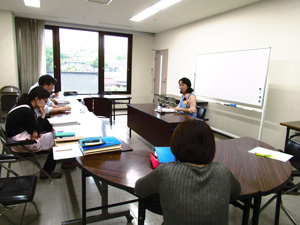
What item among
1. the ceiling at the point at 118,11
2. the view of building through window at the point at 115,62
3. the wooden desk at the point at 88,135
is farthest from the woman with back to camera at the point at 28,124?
the view of building through window at the point at 115,62

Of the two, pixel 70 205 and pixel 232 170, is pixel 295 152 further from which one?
pixel 70 205

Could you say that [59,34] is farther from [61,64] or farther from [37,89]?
[37,89]

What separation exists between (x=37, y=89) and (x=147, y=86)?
593 cm

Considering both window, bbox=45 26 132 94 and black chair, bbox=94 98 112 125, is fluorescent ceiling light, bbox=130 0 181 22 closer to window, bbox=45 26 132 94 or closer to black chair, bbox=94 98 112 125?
window, bbox=45 26 132 94

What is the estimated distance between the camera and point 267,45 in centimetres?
403

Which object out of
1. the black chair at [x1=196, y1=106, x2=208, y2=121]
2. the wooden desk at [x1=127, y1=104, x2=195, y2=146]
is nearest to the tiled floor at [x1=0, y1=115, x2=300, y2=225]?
the wooden desk at [x1=127, y1=104, x2=195, y2=146]

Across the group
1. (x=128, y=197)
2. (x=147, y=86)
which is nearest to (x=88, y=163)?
(x=128, y=197)

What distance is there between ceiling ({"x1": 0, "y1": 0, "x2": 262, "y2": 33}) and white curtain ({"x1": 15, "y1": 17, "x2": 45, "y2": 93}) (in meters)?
0.24

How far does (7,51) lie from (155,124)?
4.78 meters

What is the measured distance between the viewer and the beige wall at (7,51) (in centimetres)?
548

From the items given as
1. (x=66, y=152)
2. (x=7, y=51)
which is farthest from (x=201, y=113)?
(x=7, y=51)

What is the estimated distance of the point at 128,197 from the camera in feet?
7.87

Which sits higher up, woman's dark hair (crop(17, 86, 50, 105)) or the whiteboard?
the whiteboard

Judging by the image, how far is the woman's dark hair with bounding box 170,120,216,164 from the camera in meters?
0.96
